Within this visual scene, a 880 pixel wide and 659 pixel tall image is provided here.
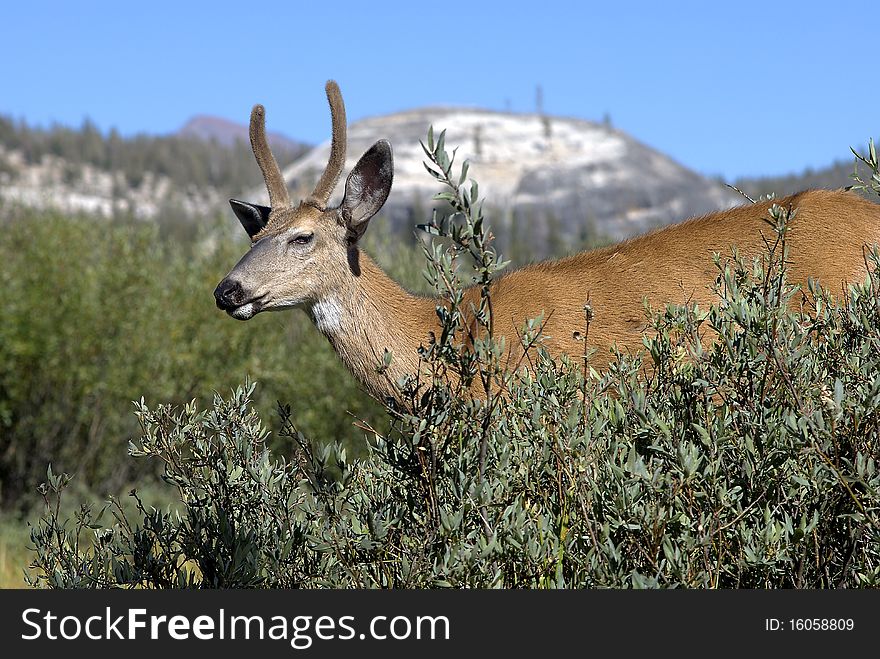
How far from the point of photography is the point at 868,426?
340cm

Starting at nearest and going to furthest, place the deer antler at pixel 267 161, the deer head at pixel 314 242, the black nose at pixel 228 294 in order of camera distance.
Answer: the black nose at pixel 228 294 < the deer head at pixel 314 242 < the deer antler at pixel 267 161

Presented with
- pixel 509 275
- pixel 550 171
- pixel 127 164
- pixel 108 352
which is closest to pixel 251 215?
pixel 509 275

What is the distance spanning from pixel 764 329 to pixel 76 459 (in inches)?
616

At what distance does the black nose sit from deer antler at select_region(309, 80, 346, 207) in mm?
857

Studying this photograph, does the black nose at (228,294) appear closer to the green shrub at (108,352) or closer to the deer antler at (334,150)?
the deer antler at (334,150)

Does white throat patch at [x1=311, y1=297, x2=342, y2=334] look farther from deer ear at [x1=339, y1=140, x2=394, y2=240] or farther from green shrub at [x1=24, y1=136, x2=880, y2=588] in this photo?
green shrub at [x1=24, y1=136, x2=880, y2=588]

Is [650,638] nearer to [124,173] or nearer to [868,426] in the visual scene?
[868,426]

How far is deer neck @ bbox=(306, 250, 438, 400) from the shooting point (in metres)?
6.36

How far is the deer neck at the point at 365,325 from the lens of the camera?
250 inches

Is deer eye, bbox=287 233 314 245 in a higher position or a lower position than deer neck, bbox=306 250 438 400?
higher

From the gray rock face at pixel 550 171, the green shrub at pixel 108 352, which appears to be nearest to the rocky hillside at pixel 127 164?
the gray rock face at pixel 550 171

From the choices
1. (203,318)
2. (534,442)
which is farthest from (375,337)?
(203,318)

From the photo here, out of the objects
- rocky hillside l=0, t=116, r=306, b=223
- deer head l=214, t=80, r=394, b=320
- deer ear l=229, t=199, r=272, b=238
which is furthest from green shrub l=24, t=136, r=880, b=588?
rocky hillside l=0, t=116, r=306, b=223

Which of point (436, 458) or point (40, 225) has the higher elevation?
point (40, 225)
